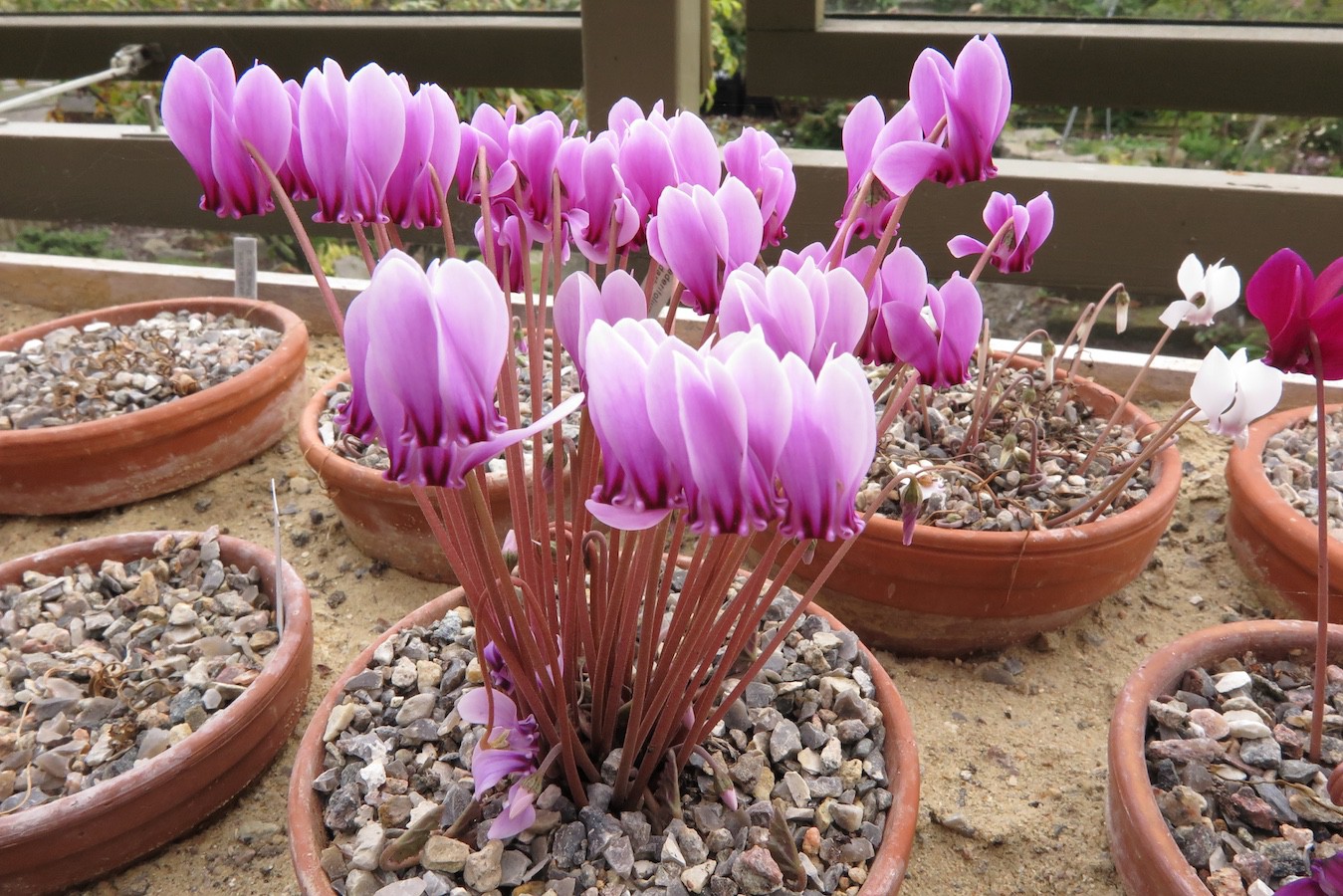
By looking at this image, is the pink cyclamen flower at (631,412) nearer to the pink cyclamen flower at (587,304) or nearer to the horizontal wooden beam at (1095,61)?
the pink cyclamen flower at (587,304)

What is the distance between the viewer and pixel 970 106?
547mm

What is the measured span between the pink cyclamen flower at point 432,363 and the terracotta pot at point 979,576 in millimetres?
803

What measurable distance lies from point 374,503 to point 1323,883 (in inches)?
43.8

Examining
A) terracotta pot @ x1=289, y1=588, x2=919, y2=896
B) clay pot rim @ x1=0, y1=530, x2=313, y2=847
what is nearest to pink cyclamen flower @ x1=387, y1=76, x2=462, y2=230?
terracotta pot @ x1=289, y1=588, x2=919, y2=896

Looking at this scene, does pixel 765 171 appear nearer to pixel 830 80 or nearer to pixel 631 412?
pixel 631 412

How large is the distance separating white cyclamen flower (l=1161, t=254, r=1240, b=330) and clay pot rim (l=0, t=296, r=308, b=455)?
1.37 m

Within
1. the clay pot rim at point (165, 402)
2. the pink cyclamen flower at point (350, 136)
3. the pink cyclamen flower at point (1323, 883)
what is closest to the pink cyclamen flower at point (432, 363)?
the pink cyclamen flower at point (350, 136)

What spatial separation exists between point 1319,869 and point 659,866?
0.44 m

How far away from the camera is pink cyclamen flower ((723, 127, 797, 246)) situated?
2.05 ft

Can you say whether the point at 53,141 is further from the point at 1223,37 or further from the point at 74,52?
the point at 1223,37

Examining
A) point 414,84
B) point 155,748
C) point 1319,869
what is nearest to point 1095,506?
point 1319,869

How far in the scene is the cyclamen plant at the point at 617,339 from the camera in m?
0.39

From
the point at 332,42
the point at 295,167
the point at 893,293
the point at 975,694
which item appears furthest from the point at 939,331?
the point at 332,42

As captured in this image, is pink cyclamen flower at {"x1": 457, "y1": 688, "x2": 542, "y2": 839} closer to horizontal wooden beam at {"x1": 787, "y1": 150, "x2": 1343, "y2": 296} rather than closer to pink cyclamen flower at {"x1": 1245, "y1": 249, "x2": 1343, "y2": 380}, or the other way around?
pink cyclamen flower at {"x1": 1245, "y1": 249, "x2": 1343, "y2": 380}
